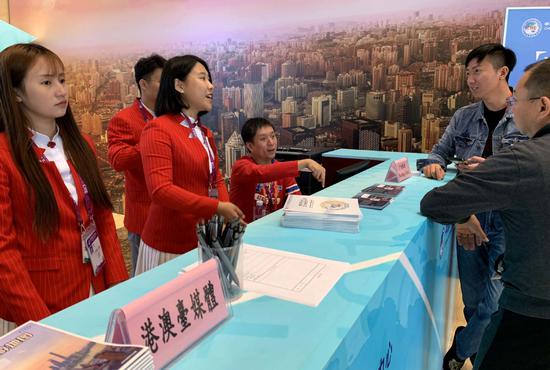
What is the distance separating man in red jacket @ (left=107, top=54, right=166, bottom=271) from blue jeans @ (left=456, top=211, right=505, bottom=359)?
5.04ft

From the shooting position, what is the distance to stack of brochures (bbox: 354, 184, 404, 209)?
1707 millimetres

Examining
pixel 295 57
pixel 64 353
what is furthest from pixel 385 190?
pixel 295 57

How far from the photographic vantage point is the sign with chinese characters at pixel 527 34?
3221 millimetres

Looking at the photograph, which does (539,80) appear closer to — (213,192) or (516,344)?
(516,344)

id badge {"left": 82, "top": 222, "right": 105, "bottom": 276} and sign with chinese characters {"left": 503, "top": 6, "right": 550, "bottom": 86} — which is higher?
sign with chinese characters {"left": 503, "top": 6, "right": 550, "bottom": 86}

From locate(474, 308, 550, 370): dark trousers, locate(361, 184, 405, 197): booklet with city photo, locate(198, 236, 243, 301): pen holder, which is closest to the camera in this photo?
locate(198, 236, 243, 301): pen holder

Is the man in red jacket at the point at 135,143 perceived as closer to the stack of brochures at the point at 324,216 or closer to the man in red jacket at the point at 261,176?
the man in red jacket at the point at 261,176

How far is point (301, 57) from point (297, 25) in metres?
0.29

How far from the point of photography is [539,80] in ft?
4.08

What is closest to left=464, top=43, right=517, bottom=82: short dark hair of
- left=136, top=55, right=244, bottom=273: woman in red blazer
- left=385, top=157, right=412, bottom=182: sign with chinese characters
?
A: left=385, top=157, right=412, bottom=182: sign with chinese characters

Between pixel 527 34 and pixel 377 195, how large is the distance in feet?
7.69

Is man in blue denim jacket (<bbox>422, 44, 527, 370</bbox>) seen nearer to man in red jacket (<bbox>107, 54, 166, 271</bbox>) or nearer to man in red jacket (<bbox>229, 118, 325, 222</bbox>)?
man in red jacket (<bbox>229, 118, 325, 222</bbox>)

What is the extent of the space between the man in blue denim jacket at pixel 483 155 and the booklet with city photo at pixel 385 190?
1.04 ft

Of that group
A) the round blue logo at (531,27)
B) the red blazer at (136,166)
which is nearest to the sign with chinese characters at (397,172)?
the red blazer at (136,166)
